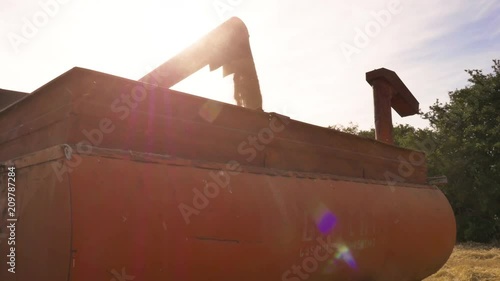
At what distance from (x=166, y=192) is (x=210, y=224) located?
37cm

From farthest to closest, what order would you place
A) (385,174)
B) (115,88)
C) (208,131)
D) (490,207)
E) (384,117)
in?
(490,207) → (384,117) → (385,174) → (208,131) → (115,88)

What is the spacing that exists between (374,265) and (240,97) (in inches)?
87.0

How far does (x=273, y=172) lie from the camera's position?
3256 millimetres

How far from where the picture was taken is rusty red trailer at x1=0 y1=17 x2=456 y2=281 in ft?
6.95

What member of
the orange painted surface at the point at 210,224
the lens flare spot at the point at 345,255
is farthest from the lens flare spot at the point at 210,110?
the lens flare spot at the point at 345,255

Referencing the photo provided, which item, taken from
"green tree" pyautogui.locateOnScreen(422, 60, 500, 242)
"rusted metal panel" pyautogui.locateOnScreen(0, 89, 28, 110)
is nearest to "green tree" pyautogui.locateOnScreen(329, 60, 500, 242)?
"green tree" pyautogui.locateOnScreen(422, 60, 500, 242)

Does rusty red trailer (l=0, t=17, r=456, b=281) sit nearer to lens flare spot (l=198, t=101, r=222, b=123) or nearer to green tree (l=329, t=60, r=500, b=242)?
lens flare spot (l=198, t=101, r=222, b=123)

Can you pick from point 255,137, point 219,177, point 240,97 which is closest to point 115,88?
point 219,177

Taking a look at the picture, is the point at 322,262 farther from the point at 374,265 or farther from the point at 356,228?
the point at 374,265

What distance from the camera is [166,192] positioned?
239 centimetres

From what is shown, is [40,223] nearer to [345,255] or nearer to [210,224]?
[210,224]

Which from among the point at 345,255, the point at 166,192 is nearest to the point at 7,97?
the point at 166,192

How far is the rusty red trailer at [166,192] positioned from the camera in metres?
2.12

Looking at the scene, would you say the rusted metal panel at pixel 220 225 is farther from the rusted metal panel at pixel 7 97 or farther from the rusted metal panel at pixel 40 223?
the rusted metal panel at pixel 7 97
